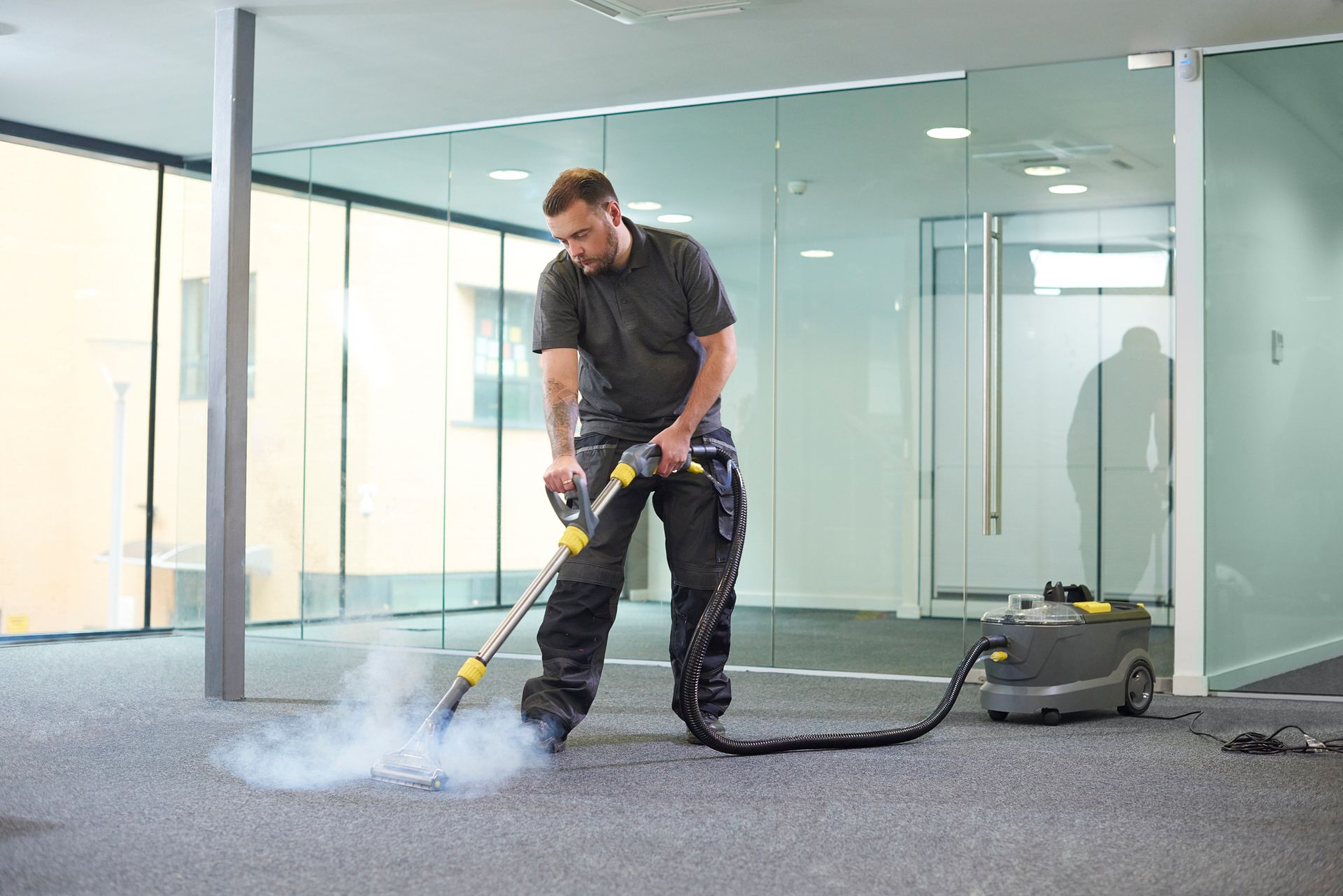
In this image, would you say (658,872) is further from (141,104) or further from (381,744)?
(141,104)

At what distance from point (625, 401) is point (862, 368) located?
1716mm

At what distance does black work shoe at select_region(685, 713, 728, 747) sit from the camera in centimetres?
300

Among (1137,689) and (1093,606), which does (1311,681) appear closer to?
(1137,689)

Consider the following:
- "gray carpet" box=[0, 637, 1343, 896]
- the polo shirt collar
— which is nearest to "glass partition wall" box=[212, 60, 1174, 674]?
"gray carpet" box=[0, 637, 1343, 896]

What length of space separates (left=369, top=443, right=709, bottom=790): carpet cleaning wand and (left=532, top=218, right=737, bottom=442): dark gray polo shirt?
301 millimetres

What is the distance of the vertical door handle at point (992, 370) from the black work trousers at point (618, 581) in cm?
150

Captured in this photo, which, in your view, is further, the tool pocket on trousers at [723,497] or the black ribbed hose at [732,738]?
the tool pocket on trousers at [723,497]

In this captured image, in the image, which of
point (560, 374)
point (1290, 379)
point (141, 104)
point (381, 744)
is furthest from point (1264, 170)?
point (141, 104)

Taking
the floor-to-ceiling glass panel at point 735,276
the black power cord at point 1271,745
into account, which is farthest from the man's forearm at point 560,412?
the floor-to-ceiling glass panel at point 735,276

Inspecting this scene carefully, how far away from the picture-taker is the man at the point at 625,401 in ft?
9.86

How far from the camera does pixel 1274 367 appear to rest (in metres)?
4.23

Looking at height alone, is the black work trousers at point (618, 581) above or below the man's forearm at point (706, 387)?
below

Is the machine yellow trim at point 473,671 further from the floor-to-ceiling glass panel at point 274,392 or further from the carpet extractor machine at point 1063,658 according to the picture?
the floor-to-ceiling glass panel at point 274,392

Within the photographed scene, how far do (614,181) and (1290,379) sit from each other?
2431 millimetres
